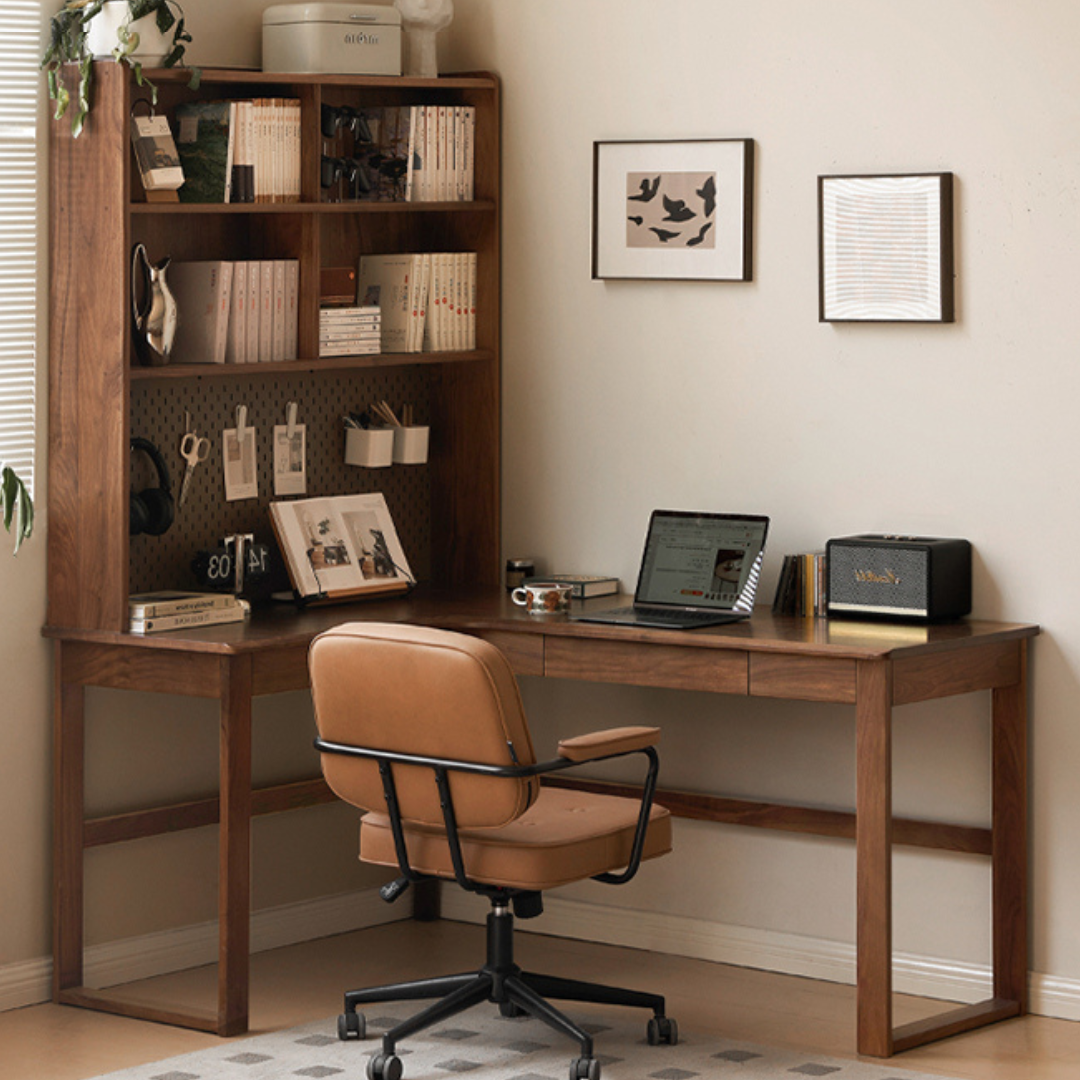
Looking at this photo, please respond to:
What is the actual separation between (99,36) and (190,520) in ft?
3.60

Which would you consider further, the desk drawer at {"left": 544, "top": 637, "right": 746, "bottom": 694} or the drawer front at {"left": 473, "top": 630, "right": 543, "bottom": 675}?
the drawer front at {"left": 473, "top": 630, "right": 543, "bottom": 675}

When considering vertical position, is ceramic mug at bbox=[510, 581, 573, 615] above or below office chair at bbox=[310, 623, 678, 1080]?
above

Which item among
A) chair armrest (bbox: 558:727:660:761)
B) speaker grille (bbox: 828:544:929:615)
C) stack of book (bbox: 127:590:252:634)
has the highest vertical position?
speaker grille (bbox: 828:544:929:615)

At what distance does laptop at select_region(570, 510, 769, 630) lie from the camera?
444 cm

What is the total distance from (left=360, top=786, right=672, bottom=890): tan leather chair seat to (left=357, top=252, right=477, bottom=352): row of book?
1.37m

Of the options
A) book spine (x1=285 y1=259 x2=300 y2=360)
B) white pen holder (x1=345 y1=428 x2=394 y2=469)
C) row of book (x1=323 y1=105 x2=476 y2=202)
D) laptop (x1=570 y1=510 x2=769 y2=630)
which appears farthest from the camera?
white pen holder (x1=345 y1=428 x2=394 y2=469)

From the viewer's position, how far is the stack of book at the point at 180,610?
164 inches

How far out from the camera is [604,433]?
491cm

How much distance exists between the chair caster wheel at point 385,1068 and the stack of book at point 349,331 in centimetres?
162

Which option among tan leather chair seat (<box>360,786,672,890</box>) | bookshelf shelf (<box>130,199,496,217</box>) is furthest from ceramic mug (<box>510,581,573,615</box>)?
bookshelf shelf (<box>130,199,496,217</box>)

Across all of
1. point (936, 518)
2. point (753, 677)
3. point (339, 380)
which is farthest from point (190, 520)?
point (936, 518)

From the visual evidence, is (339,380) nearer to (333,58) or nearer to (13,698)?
(333,58)

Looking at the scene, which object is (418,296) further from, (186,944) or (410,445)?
(186,944)

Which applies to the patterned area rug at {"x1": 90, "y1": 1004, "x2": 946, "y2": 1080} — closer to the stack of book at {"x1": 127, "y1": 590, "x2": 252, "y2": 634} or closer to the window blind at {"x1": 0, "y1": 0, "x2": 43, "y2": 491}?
the stack of book at {"x1": 127, "y1": 590, "x2": 252, "y2": 634}
